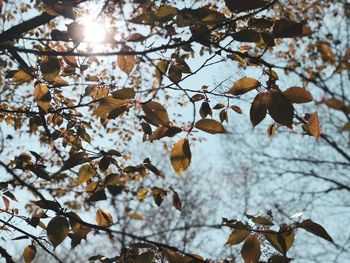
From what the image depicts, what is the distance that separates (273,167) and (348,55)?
1134cm

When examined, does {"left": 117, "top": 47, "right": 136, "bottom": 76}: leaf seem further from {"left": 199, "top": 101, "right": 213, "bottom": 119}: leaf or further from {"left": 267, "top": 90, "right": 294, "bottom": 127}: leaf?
{"left": 267, "top": 90, "right": 294, "bottom": 127}: leaf

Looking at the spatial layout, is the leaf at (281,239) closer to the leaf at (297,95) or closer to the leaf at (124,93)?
the leaf at (297,95)

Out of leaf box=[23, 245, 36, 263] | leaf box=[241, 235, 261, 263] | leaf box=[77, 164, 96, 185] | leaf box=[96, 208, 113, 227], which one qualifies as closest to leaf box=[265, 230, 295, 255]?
leaf box=[241, 235, 261, 263]

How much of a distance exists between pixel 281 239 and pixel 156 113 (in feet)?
1.89

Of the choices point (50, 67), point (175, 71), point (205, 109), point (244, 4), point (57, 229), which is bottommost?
point (57, 229)

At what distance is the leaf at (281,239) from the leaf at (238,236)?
0.07 metres

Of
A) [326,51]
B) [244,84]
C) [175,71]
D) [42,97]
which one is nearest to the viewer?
[326,51]

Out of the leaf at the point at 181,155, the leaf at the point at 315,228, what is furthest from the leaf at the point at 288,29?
the leaf at the point at 315,228

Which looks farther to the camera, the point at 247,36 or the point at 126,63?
the point at 126,63

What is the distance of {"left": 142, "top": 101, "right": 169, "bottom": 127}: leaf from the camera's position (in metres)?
1.25

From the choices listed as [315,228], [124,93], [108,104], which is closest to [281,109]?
[315,228]

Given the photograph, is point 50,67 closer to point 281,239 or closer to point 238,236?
point 238,236

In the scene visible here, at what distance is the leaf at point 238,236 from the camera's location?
128 cm

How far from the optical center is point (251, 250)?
129cm
